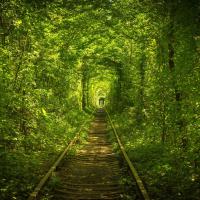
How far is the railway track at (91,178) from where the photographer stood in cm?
779

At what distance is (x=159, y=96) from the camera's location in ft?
41.5

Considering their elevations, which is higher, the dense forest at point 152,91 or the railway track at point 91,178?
the dense forest at point 152,91

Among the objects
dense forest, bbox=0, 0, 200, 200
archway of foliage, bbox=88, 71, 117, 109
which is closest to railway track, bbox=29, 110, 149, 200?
dense forest, bbox=0, 0, 200, 200

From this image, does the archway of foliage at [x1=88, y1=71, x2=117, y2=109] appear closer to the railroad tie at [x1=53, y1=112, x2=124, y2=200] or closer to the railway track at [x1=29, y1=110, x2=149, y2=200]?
the railroad tie at [x1=53, y1=112, x2=124, y2=200]

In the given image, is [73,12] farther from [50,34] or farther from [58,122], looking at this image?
[58,122]

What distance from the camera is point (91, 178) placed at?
32.1 feet

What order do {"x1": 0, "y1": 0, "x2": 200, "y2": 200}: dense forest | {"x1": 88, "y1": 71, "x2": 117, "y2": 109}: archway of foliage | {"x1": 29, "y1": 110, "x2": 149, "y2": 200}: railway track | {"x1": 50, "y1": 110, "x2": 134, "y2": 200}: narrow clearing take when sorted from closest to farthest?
{"x1": 29, "y1": 110, "x2": 149, "y2": 200}: railway track < {"x1": 50, "y1": 110, "x2": 134, "y2": 200}: narrow clearing < {"x1": 0, "y1": 0, "x2": 200, "y2": 200}: dense forest < {"x1": 88, "y1": 71, "x2": 117, "y2": 109}: archway of foliage

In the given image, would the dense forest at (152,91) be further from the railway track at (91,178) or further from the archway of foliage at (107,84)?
the archway of foliage at (107,84)

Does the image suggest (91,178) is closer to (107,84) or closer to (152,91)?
(152,91)

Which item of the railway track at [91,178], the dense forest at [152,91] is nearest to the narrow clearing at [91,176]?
the railway track at [91,178]

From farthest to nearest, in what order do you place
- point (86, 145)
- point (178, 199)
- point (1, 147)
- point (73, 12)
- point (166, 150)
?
point (86, 145) → point (73, 12) → point (166, 150) → point (1, 147) → point (178, 199)

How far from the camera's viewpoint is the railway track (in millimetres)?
7785

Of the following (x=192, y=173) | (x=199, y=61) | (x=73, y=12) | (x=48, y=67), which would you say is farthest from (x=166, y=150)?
(x=48, y=67)

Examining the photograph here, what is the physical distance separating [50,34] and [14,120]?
21.0 feet
